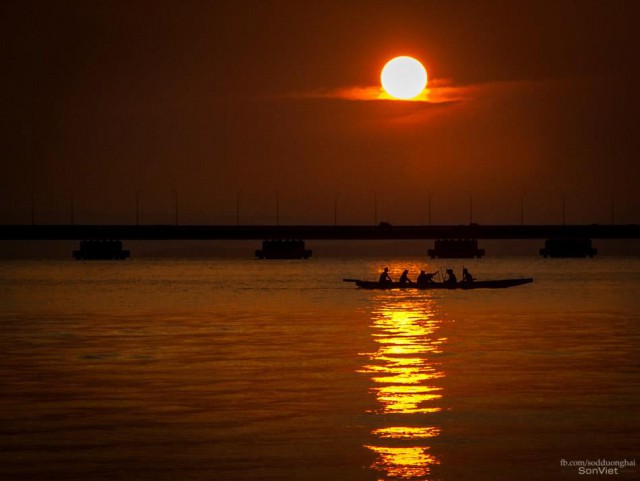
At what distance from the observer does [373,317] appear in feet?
226

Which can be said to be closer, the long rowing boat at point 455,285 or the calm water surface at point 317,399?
the calm water surface at point 317,399

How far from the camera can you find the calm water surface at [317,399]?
77.9ft

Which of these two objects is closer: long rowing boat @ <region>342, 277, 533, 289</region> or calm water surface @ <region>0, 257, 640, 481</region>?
calm water surface @ <region>0, 257, 640, 481</region>

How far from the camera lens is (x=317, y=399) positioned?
31953mm

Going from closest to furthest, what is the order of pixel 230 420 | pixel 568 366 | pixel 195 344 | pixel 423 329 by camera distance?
pixel 230 420, pixel 568 366, pixel 195 344, pixel 423 329

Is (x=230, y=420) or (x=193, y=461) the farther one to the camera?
(x=230, y=420)

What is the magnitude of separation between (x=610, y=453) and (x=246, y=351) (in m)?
23.0

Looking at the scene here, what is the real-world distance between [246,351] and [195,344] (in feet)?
13.8

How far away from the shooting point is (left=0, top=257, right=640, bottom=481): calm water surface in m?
23.7

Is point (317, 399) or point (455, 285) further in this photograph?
point (455, 285)

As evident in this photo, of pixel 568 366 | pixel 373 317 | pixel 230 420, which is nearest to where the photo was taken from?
pixel 230 420

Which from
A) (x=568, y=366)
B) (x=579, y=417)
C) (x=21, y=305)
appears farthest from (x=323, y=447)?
(x=21, y=305)

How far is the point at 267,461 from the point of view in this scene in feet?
78.1

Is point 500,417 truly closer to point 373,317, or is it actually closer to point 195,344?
point 195,344
